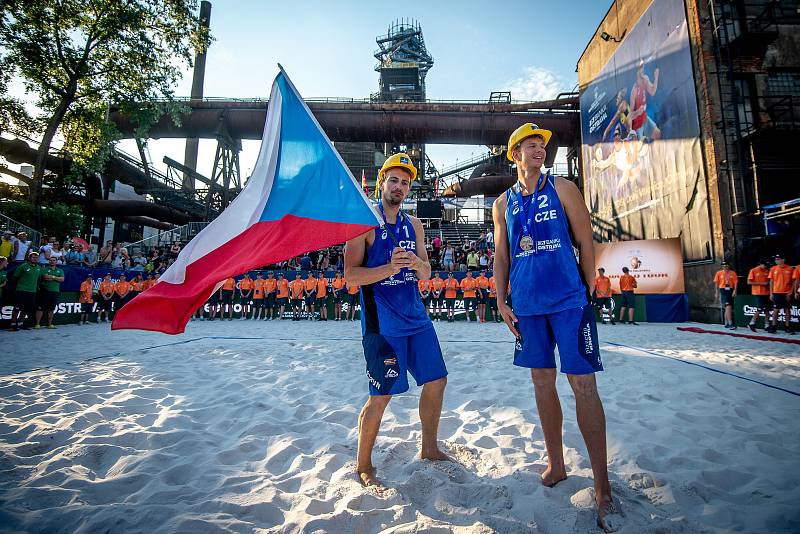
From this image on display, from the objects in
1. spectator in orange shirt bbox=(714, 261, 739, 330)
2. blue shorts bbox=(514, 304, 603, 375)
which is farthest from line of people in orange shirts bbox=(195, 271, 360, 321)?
blue shorts bbox=(514, 304, 603, 375)

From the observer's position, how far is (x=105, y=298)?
14422 mm

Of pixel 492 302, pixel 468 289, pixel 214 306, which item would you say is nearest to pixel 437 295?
pixel 468 289

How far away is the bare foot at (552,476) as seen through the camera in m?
2.37

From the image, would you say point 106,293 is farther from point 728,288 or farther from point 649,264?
point 728,288

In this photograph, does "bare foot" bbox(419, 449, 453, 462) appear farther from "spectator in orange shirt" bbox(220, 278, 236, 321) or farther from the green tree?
the green tree

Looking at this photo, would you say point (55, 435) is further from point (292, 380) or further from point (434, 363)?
point (434, 363)

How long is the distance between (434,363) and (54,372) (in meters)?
5.91

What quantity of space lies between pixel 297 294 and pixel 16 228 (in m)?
12.0

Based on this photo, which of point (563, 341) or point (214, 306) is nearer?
point (563, 341)

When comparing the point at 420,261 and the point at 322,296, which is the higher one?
the point at 420,261

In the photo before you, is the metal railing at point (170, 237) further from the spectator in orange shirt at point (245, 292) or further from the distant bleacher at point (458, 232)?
the distant bleacher at point (458, 232)

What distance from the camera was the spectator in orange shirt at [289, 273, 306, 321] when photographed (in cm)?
1605

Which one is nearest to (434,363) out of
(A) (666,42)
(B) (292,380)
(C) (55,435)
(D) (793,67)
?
(B) (292,380)

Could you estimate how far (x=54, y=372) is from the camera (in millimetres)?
5258
